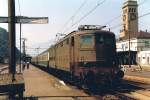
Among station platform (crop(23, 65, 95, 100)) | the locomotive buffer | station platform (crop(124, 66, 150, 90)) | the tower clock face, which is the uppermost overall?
the tower clock face

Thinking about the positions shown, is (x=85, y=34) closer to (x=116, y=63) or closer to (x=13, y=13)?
(x=116, y=63)

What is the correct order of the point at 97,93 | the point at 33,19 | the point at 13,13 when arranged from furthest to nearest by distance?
the point at 97,93
the point at 33,19
the point at 13,13

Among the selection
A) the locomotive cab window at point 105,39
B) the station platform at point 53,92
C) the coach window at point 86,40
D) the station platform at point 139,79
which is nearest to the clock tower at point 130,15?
the station platform at point 139,79

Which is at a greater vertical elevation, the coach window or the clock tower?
the clock tower

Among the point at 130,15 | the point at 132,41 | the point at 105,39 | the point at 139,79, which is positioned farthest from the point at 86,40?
the point at 130,15

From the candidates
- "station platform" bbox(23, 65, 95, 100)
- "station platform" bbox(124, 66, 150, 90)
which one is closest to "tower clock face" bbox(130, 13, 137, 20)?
"station platform" bbox(124, 66, 150, 90)

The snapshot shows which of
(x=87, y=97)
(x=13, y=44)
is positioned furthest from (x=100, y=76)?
(x=13, y=44)

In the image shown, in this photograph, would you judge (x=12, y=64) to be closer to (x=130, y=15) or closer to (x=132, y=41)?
(x=132, y=41)

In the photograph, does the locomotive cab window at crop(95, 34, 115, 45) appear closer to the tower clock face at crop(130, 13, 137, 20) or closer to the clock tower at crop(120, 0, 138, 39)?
the clock tower at crop(120, 0, 138, 39)

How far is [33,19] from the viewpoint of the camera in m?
16.8

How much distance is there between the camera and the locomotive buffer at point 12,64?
42.9ft

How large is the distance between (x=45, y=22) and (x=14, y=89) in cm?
464

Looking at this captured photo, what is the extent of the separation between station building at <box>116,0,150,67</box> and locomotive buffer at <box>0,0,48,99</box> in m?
27.6

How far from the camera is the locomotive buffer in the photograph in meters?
13.1
